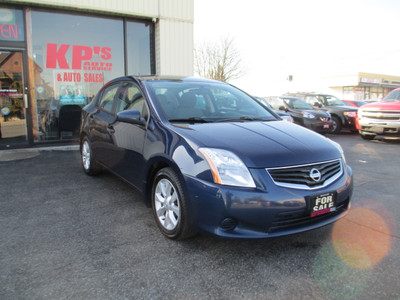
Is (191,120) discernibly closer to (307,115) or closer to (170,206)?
(170,206)

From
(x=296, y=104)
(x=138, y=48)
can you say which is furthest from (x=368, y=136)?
(x=138, y=48)

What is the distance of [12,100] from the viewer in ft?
24.8

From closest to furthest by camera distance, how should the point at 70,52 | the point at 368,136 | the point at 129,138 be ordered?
1. the point at 129,138
2. the point at 70,52
3. the point at 368,136

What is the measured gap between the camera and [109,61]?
8664 mm

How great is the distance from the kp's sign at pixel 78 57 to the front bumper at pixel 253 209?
7.02 metres

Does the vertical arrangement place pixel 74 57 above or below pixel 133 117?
above

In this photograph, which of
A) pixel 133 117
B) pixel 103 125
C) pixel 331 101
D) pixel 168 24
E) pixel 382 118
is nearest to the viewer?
pixel 133 117

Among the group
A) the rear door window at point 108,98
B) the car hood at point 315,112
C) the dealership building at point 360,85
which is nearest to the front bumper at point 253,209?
the rear door window at point 108,98

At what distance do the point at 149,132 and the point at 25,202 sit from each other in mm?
1945

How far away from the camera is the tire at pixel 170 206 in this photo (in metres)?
2.61

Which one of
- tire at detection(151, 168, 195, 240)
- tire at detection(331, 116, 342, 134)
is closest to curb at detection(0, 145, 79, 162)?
tire at detection(151, 168, 195, 240)

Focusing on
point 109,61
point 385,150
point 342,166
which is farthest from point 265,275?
point 109,61

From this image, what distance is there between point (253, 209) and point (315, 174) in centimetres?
61

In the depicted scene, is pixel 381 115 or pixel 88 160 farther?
pixel 381 115
